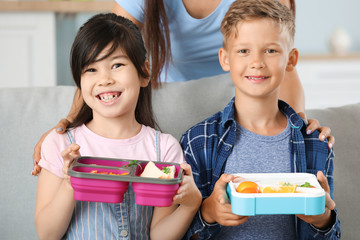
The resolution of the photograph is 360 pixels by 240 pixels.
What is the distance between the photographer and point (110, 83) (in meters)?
1.27

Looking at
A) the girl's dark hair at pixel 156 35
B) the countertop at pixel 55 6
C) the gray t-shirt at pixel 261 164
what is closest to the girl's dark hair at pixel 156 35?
the girl's dark hair at pixel 156 35

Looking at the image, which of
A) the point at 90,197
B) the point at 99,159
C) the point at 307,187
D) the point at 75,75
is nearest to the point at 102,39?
the point at 75,75

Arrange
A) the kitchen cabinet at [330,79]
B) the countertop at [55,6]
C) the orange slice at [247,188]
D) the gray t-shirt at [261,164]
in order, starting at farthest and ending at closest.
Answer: the kitchen cabinet at [330,79]
the countertop at [55,6]
the gray t-shirt at [261,164]
the orange slice at [247,188]

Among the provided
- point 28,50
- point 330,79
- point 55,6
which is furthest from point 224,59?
point 330,79

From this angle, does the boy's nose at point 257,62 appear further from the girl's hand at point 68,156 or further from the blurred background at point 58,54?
the blurred background at point 58,54

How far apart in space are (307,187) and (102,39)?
64 cm

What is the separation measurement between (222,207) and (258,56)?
0.43 meters

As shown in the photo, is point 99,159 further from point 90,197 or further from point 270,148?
point 270,148

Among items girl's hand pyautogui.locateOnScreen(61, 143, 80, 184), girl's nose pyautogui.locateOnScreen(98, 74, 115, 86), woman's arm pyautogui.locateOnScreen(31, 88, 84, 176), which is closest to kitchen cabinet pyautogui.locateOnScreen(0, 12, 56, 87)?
woman's arm pyautogui.locateOnScreen(31, 88, 84, 176)

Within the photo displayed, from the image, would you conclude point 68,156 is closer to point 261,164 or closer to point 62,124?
point 62,124

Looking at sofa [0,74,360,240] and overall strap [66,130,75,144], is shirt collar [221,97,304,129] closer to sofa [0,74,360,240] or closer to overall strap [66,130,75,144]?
sofa [0,74,360,240]

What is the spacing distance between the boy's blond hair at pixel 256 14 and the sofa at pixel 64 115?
31 cm

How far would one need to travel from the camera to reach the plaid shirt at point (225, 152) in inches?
54.5

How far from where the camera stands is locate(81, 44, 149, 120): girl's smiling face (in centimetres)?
127
